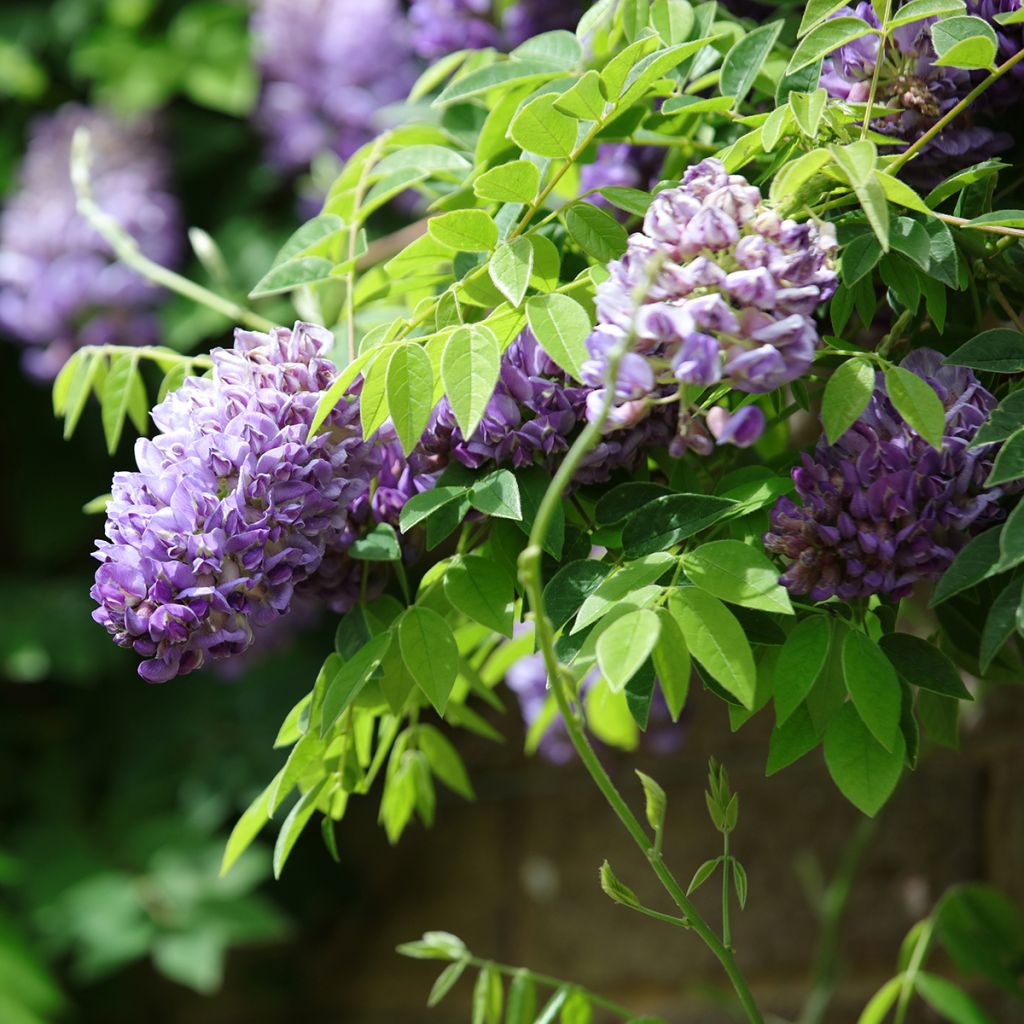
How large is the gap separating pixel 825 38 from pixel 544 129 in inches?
5.1

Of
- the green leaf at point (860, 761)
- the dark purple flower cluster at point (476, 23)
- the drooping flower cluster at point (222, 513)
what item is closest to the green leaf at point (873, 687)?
the green leaf at point (860, 761)

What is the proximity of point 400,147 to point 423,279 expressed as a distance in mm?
121

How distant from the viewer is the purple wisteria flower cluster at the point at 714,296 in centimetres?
47

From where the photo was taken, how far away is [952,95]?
0.61 m

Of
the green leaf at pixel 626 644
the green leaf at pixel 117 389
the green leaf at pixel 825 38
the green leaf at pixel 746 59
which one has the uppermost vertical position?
the green leaf at pixel 825 38

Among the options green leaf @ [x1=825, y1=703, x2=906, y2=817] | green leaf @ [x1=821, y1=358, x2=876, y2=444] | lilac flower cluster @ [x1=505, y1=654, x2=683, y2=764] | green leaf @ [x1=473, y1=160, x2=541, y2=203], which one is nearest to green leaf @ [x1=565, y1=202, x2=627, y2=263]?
green leaf @ [x1=473, y1=160, x2=541, y2=203]

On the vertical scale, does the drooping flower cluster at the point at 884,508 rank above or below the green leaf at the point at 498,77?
below

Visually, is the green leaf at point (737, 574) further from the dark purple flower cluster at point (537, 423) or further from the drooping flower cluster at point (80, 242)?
the drooping flower cluster at point (80, 242)

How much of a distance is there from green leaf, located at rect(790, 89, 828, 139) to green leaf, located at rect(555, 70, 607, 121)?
0.09 m

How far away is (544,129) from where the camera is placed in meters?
0.58

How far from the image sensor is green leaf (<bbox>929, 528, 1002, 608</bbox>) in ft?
1.65

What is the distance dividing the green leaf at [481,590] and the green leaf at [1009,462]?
0.71 ft

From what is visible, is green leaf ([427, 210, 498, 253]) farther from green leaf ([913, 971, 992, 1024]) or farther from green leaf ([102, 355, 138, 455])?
green leaf ([913, 971, 992, 1024])

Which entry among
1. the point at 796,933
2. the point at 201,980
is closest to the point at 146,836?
the point at 201,980
